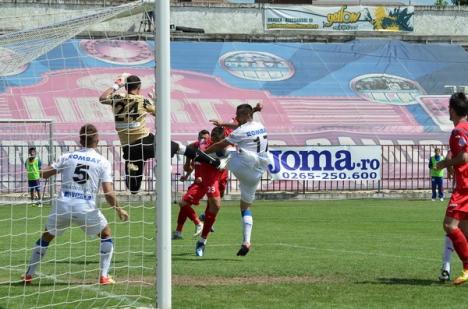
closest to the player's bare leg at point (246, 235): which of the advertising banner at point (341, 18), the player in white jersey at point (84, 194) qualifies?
the player in white jersey at point (84, 194)

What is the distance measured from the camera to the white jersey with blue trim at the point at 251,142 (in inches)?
598

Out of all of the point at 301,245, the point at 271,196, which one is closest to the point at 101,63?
the point at 271,196

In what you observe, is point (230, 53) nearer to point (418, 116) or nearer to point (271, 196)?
point (418, 116)

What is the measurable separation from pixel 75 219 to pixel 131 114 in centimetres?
194

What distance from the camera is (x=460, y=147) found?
38.9 feet

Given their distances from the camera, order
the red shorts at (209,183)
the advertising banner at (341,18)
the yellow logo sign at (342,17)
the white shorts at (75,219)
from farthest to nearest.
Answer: the yellow logo sign at (342,17) < the advertising banner at (341,18) < the red shorts at (209,183) < the white shorts at (75,219)

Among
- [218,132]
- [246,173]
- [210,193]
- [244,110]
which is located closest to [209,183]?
[210,193]

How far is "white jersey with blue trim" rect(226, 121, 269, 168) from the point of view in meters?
15.2

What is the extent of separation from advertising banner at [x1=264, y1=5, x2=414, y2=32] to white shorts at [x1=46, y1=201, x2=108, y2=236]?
43.0m

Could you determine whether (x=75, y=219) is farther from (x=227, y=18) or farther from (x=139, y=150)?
(x=227, y=18)

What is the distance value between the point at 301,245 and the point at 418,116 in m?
28.5

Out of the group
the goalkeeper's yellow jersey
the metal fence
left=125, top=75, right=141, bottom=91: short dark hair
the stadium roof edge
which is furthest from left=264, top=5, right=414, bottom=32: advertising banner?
left=125, top=75, right=141, bottom=91: short dark hair

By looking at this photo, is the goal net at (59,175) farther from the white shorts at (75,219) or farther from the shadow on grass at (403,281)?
the shadow on grass at (403,281)

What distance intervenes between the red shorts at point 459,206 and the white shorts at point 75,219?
13.8 feet
